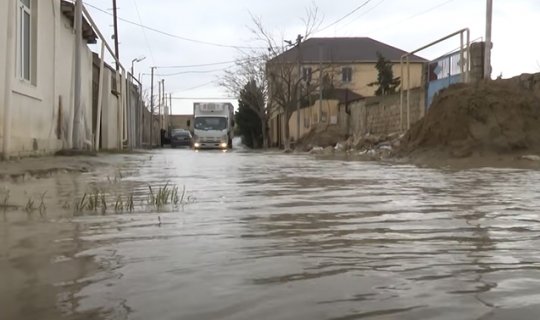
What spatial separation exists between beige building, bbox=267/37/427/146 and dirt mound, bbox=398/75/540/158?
21.8 feet

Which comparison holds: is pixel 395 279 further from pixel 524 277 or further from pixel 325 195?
pixel 325 195

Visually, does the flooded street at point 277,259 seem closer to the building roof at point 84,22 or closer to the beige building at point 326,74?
the building roof at point 84,22

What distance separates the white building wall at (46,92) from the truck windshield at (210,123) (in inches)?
998

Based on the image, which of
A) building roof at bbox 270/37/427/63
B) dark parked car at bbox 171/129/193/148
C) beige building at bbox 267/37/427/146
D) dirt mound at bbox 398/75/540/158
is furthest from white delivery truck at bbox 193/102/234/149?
dirt mound at bbox 398/75/540/158

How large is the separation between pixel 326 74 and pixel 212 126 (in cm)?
1608

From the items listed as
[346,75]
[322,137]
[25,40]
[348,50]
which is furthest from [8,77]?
[348,50]

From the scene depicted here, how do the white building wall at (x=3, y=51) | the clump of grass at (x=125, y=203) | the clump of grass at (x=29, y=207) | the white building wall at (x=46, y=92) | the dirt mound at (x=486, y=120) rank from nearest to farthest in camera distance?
the clump of grass at (x=29, y=207) → the clump of grass at (x=125, y=203) → the white building wall at (x=3, y=51) → the white building wall at (x=46, y=92) → the dirt mound at (x=486, y=120)

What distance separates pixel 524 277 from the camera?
3635 mm

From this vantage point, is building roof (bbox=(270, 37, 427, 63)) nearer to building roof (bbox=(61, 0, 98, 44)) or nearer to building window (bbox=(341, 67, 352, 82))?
building window (bbox=(341, 67, 352, 82))

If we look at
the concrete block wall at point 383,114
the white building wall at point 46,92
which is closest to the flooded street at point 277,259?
the white building wall at point 46,92

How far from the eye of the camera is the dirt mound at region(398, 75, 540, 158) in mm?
16062

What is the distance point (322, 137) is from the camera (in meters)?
37.5

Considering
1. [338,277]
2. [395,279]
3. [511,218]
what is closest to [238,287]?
[338,277]

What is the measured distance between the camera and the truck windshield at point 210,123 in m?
46.3
